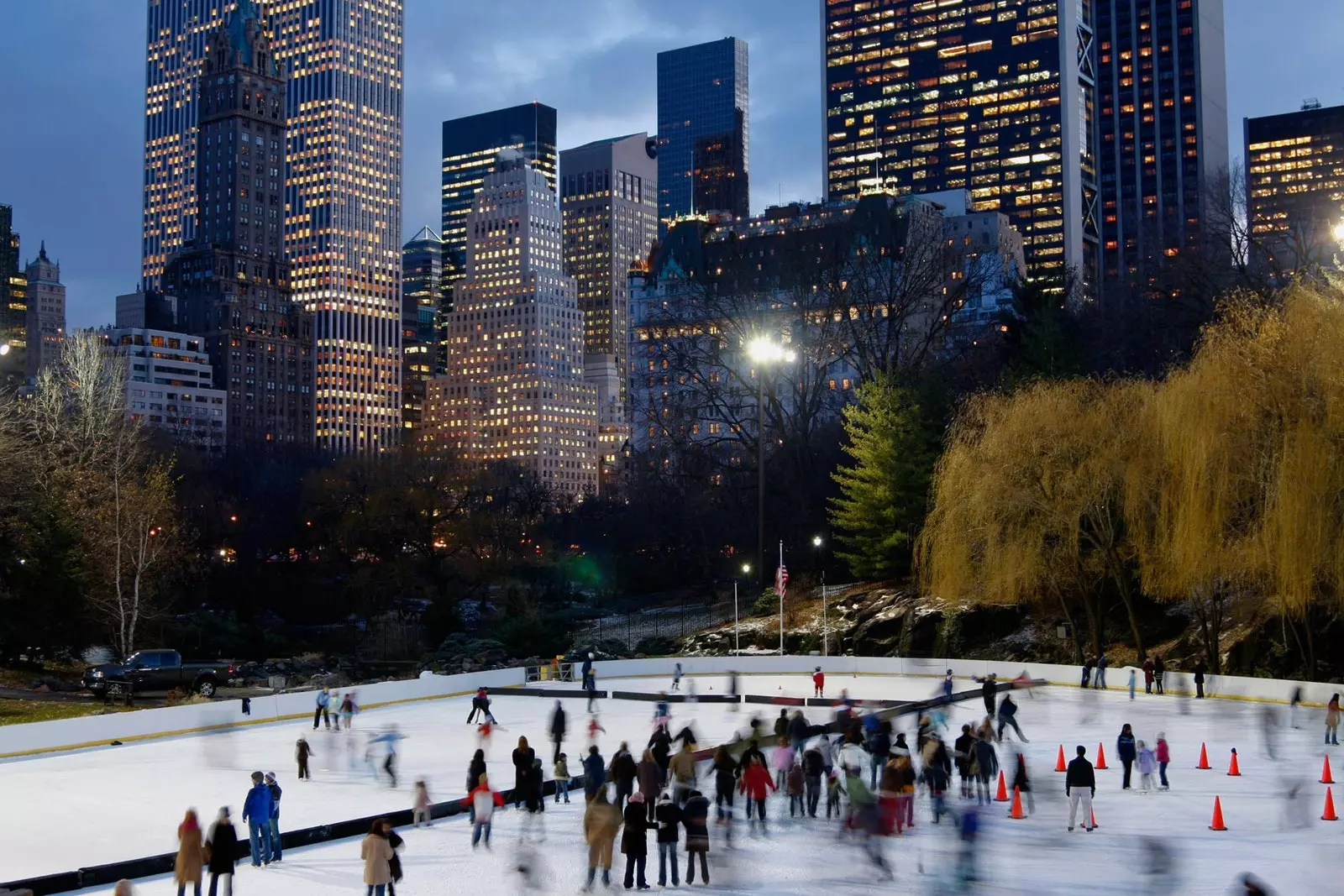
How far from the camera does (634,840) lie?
1528 cm

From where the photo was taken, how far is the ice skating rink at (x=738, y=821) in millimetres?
16453

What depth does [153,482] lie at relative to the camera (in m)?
52.4

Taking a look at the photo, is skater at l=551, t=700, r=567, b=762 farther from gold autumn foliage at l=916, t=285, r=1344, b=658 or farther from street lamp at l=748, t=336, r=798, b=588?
street lamp at l=748, t=336, r=798, b=588

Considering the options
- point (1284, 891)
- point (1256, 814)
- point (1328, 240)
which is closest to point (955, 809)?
point (1256, 814)

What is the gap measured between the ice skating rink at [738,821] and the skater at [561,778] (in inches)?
12.9

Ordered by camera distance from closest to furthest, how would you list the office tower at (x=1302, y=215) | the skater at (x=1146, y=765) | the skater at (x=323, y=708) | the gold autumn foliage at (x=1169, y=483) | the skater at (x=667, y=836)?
the skater at (x=667, y=836), the skater at (x=1146, y=765), the gold autumn foliage at (x=1169, y=483), the skater at (x=323, y=708), the office tower at (x=1302, y=215)

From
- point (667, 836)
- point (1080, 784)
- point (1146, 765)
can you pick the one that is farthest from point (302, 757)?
point (1146, 765)

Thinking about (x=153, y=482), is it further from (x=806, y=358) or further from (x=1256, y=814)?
(x=1256, y=814)

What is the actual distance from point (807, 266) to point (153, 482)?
31.4m

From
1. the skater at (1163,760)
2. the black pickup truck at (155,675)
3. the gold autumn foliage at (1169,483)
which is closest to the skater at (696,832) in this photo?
the skater at (1163,760)

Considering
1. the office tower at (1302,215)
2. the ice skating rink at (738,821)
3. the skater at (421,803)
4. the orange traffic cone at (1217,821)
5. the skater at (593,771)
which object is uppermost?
the office tower at (1302,215)

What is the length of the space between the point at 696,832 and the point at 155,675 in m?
29.1

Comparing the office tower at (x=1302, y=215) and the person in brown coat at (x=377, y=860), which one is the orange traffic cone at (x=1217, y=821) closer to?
the person in brown coat at (x=377, y=860)

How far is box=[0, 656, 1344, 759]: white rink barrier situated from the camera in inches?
1161
